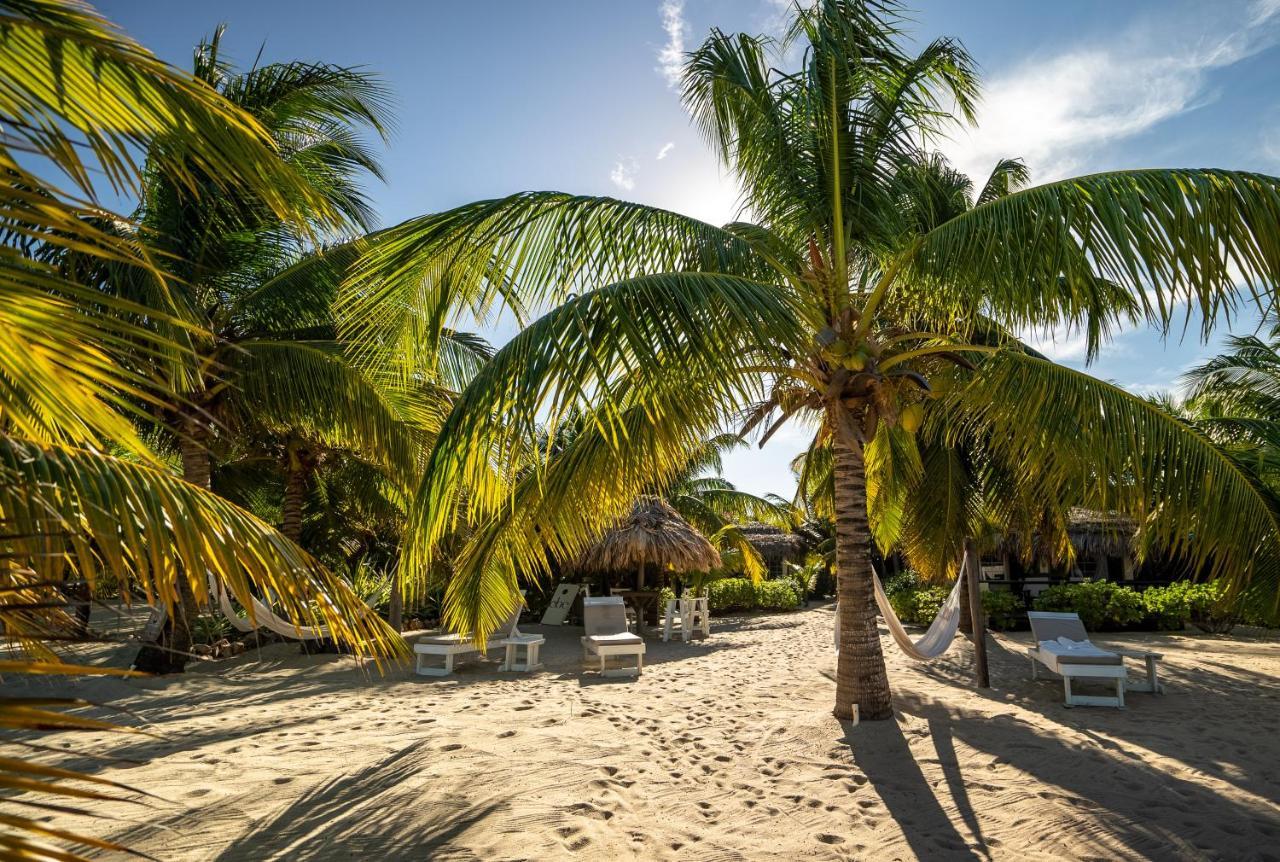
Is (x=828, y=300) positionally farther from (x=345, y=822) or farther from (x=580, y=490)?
(x=345, y=822)

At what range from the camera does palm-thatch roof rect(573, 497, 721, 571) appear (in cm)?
1229

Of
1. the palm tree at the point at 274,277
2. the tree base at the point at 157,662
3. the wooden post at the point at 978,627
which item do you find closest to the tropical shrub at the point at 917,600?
the wooden post at the point at 978,627

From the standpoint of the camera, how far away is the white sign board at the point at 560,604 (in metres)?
13.8

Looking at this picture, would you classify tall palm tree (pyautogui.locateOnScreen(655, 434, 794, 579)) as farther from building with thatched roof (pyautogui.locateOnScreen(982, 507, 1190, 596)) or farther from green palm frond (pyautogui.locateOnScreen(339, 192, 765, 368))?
green palm frond (pyautogui.locateOnScreen(339, 192, 765, 368))

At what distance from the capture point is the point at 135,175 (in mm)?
1721

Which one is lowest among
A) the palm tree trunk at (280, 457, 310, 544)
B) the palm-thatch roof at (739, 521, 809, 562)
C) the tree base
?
the tree base

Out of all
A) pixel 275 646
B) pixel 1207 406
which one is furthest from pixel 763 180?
pixel 1207 406

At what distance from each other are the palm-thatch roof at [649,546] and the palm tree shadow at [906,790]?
7.05m

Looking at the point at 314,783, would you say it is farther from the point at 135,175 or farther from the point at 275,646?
the point at 275,646

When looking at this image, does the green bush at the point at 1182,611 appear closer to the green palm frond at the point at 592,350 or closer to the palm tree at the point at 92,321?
the green palm frond at the point at 592,350

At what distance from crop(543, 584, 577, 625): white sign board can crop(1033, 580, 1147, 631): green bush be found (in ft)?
28.9

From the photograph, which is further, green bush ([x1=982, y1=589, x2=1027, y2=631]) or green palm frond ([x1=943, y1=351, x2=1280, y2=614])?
green bush ([x1=982, y1=589, x2=1027, y2=631])

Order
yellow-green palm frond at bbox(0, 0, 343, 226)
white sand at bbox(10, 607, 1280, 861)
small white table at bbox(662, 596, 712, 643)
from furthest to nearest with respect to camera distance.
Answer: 1. small white table at bbox(662, 596, 712, 643)
2. white sand at bbox(10, 607, 1280, 861)
3. yellow-green palm frond at bbox(0, 0, 343, 226)

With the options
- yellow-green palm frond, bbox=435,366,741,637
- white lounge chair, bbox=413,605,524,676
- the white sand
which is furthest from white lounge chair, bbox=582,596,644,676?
yellow-green palm frond, bbox=435,366,741,637
